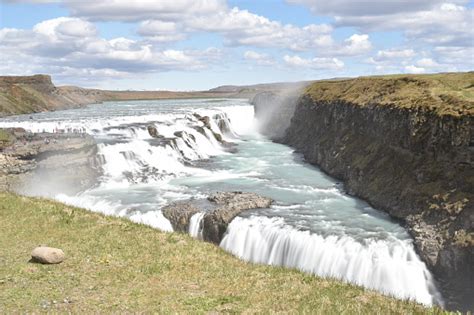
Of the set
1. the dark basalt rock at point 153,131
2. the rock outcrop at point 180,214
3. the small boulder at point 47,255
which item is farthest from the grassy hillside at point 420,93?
the small boulder at point 47,255

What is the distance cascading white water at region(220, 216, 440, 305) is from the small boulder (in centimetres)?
1078

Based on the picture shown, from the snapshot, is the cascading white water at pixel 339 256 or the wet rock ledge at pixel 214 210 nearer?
the cascading white water at pixel 339 256

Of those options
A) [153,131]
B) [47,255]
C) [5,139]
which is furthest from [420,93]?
[5,139]

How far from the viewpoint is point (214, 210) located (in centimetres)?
3256

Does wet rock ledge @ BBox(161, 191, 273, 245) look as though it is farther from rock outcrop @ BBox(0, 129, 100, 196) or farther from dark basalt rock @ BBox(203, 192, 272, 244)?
rock outcrop @ BBox(0, 129, 100, 196)

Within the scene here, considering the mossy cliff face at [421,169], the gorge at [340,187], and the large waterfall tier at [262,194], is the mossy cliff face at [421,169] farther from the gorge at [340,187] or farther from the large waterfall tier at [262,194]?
the large waterfall tier at [262,194]

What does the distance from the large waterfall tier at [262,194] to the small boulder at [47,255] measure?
13.1 m

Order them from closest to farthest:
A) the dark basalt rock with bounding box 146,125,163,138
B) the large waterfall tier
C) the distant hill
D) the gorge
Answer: the gorge, the large waterfall tier, the dark basalt rock with bounding box 146,125,163,138, the distant hill

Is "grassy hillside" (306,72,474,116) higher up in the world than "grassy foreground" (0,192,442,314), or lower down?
higher up

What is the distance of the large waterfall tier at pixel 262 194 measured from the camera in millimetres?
26094

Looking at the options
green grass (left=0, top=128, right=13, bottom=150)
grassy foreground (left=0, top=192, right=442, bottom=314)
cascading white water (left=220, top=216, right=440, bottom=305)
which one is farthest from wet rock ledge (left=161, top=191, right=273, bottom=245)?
green grass (left=0, top=128, right=13, bottom=150)

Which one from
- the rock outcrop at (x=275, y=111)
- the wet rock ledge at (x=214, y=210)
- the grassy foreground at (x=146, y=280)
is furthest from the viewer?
the rock outcrop at (x=275, y=111)

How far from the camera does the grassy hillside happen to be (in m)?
34.4

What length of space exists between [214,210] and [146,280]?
1629 cm
